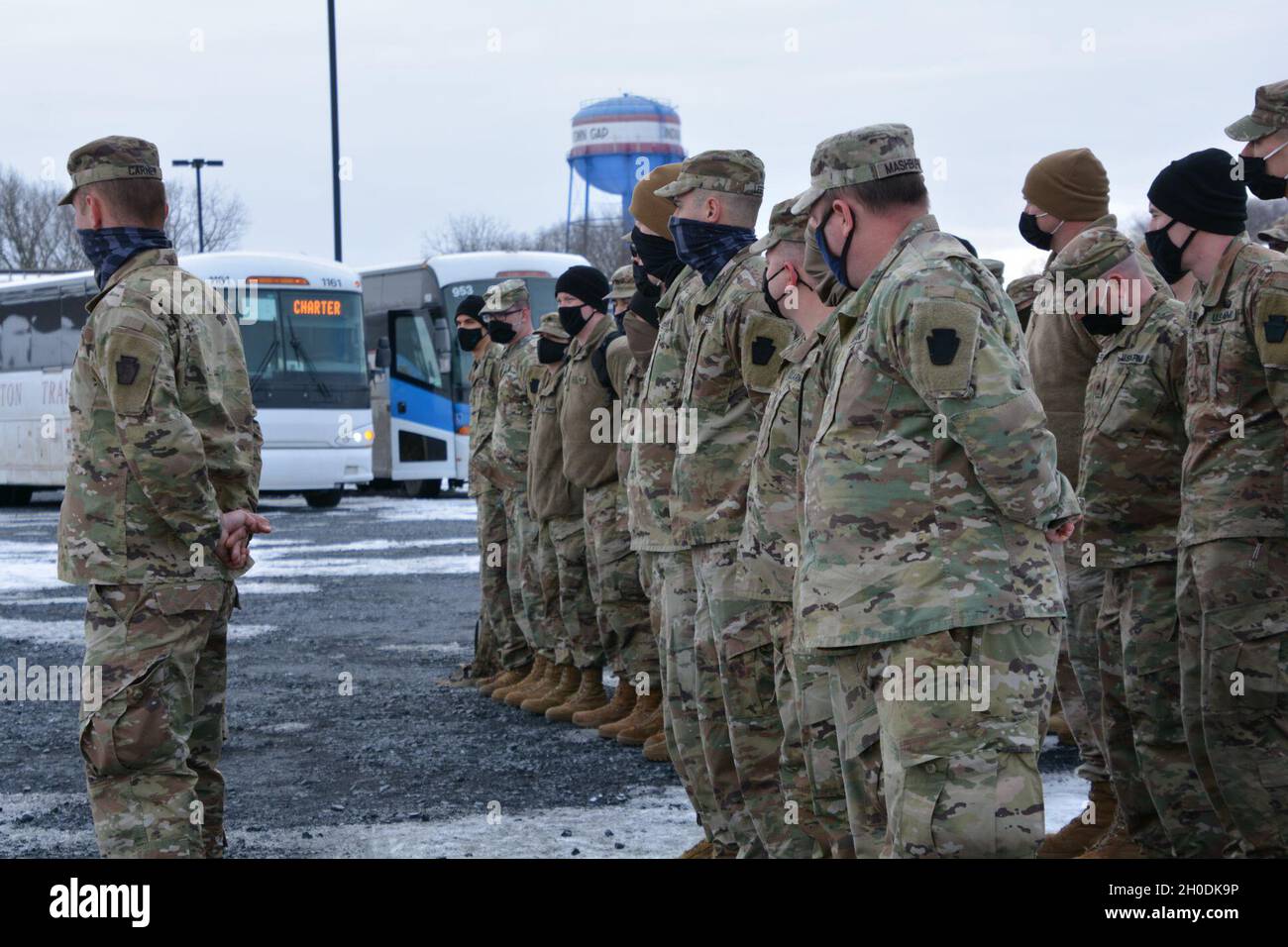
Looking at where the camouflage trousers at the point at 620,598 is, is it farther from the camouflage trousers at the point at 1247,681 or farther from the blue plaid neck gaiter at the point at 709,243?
the camouflage trousers at the point at 1247,681

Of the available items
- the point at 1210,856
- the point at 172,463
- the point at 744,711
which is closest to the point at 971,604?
the point at 744,711

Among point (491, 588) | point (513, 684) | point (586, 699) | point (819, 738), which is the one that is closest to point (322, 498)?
point (491, 588)

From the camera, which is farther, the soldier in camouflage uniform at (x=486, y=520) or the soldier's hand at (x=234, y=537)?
the soldier in camouflage uniform at (x=486, y=520)

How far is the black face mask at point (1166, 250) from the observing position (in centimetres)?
497

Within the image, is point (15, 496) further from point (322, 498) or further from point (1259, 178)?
point (1259, 178)

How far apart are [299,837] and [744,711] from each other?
191 centimetres

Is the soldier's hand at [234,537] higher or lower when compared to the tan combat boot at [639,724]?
higher

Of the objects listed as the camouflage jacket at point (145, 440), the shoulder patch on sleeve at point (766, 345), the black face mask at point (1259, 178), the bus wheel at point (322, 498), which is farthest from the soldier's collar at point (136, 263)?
the bus wheel at point (322, 498)

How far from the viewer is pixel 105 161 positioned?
4.89 metres

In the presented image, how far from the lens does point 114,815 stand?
4570mm

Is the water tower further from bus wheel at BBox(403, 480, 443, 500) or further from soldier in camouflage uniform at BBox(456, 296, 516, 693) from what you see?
soldier in camouflage uniform at BBox(456, 296, 516, 693)

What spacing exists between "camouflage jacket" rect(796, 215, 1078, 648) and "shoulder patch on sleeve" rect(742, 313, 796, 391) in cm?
130

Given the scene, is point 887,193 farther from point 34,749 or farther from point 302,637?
point 302,637

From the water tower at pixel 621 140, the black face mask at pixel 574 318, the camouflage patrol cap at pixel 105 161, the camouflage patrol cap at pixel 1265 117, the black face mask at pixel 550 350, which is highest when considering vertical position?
the water tower at pixel 621 140
